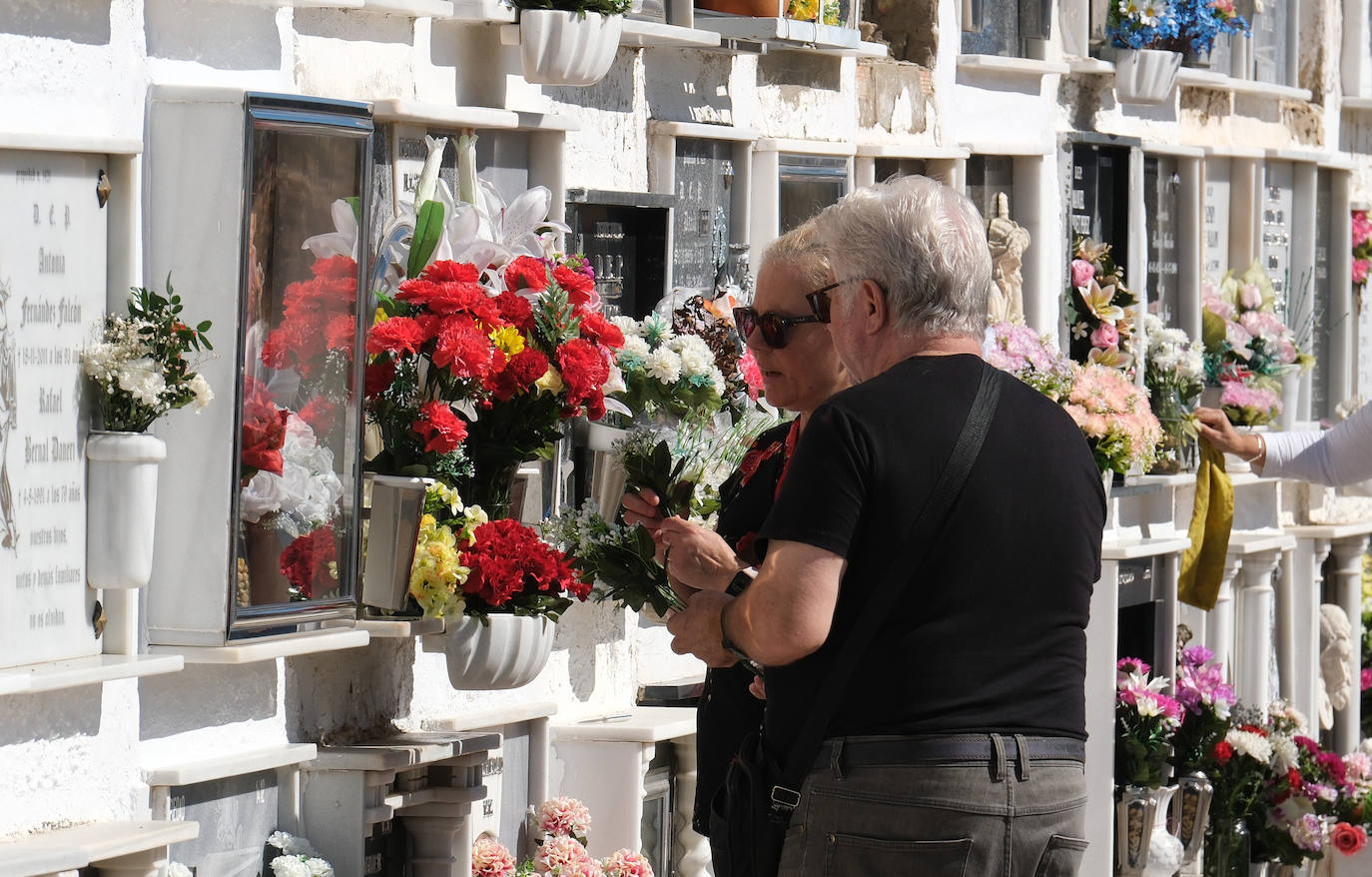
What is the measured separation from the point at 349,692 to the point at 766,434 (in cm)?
131

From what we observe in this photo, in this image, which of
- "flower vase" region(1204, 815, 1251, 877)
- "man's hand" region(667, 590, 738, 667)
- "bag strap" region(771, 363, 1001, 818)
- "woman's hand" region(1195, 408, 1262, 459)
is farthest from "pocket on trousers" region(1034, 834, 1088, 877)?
"flower vase" region(1204, 815, 1251, 877)

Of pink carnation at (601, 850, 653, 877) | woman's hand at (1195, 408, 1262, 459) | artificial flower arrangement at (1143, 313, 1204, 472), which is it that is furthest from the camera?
artificial flower arrangement at (1143, 313, 1204, 472)

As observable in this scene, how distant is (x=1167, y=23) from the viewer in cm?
1024

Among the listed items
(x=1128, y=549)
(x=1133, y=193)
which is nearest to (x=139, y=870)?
(x=1128, y=549)

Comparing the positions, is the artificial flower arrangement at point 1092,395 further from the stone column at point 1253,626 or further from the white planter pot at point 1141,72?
the stone column at point 1253,626

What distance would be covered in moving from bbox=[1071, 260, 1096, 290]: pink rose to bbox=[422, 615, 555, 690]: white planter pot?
4.92 m

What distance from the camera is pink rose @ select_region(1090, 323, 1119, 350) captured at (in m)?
9.88

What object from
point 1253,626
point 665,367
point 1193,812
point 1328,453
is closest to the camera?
point 665,367

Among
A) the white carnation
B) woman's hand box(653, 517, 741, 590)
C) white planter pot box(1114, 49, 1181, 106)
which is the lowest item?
woman's hand box(653, 517, 741, 590)

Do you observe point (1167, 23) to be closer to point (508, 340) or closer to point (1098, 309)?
point (1098, 309)

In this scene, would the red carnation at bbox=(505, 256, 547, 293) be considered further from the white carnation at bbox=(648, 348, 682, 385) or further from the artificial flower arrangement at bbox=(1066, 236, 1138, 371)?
the artificial flower arrangement at bbox=(1066, 236, 1138, 371)

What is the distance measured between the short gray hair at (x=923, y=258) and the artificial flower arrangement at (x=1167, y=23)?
645 cm

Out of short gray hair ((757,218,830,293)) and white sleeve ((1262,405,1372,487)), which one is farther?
white sleeve ((1262,405,1372,487))

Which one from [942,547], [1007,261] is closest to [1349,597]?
[1007,261]
